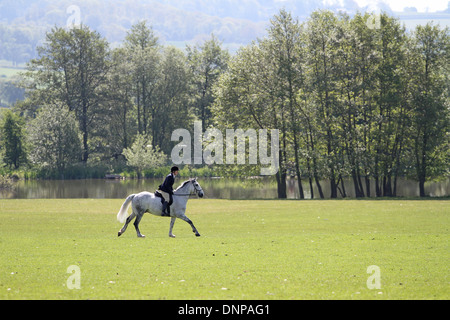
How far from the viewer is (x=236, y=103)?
62.2 m

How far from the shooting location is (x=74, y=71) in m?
111

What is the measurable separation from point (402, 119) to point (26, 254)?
4758cm

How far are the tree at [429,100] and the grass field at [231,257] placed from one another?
24.1 metres

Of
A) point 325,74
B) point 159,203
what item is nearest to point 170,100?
point 325,74

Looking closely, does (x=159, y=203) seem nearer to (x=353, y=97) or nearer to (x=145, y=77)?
(x=353, y=97)

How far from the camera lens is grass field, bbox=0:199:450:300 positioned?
1493 cm

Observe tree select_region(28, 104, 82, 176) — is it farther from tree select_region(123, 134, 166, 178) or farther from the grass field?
the grass field

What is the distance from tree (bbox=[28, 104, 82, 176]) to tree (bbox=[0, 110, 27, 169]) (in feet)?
12.7

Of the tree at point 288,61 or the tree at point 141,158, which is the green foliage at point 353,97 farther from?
the tree at point 141,158

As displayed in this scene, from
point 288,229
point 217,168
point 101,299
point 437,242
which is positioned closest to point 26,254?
point 101,299

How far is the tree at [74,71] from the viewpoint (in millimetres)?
108875

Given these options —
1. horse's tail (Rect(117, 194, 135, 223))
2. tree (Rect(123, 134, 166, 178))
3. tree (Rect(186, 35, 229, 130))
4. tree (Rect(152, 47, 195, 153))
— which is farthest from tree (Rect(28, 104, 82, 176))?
horse's tail (Rect(117, 194, 135, 223))

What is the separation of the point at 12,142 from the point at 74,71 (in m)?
18.8

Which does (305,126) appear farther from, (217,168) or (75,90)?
(75,90)
